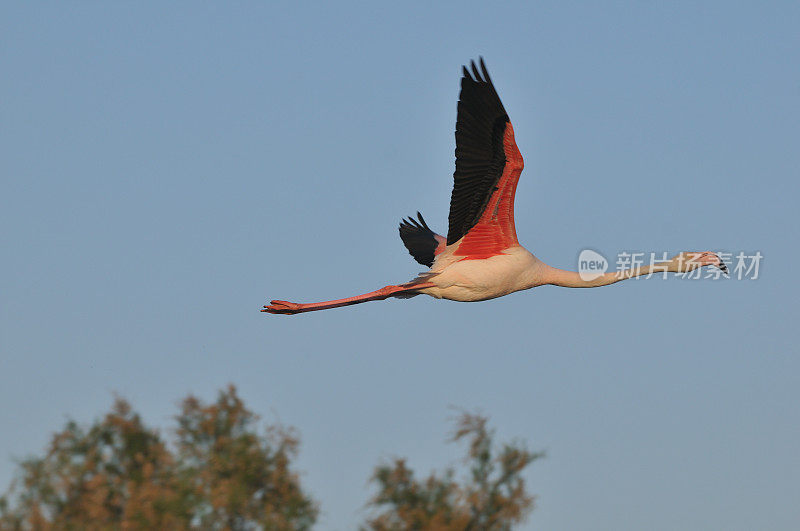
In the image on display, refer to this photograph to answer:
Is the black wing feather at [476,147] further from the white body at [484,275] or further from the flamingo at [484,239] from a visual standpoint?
the white body at [484,275]

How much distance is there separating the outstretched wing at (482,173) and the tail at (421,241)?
7.01 feet

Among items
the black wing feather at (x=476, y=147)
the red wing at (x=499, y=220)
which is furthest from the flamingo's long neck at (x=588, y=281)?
the black wing feather at (x=476, y=147)

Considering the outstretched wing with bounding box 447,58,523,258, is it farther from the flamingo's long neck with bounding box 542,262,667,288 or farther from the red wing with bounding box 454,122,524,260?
the flamingo's long neck with bounding box 542,262,667,288

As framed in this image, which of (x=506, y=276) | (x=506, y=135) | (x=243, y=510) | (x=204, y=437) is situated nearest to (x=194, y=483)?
(x=243, y=510)

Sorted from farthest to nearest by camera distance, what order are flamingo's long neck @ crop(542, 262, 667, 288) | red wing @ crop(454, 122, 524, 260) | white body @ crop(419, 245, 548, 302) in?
flamingo's long neck @ crop(542, 262, 667, 288)
white body @ crop(419, 245, 548, 302)
red wing @ crop(454, 122, 524, 260)

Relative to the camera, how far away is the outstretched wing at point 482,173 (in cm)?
1280

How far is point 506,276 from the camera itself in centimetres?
1469

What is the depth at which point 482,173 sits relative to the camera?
13.5 meters

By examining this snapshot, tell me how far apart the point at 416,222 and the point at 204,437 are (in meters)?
6.42

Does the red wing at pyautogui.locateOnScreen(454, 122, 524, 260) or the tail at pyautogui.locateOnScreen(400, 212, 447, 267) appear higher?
the tail at pyautogui.locateOnScreen(400, 212, 447, 267)

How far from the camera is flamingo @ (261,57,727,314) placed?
12.9 meters

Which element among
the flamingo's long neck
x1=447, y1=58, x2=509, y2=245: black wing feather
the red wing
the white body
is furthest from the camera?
the flamingo's long neck

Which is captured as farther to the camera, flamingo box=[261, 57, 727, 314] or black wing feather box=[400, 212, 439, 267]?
black wing feather box=[400, 212, 439, 267]

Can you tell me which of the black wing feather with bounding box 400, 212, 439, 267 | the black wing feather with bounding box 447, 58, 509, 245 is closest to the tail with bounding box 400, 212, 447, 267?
the black wing feather with bounding box 400, 212, 439, 267
